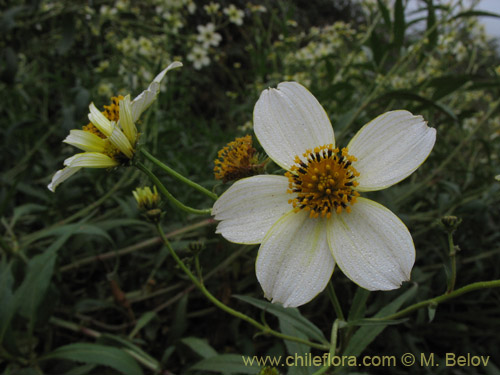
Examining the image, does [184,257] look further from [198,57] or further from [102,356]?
[198,57]

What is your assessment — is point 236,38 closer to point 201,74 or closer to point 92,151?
point 201,74

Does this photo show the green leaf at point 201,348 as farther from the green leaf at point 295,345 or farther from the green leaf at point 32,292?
the green leaf at point 32,292

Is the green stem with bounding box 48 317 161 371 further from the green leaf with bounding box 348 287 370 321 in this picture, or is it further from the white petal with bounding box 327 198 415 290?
the white petal with bounding box 327 198 415 290

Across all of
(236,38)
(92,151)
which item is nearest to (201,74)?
(236,38)

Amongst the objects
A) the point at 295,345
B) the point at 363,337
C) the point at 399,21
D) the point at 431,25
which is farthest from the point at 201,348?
the point at 431,25

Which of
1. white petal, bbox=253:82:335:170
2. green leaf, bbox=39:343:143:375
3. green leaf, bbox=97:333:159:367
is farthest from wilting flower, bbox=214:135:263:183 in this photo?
green leaf, bbox=97:333:159:367
